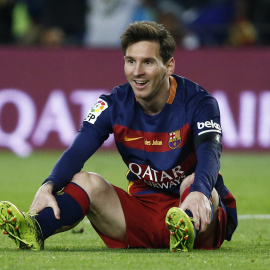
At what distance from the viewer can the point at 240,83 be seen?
13930mm

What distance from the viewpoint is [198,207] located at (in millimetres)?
5012

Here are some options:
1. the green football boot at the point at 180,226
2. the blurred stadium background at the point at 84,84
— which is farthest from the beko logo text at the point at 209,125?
the blurred stadium background at the point at 84,84

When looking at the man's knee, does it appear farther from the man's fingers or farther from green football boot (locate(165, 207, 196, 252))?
green football boot (locate(165, 207, 196, 252))

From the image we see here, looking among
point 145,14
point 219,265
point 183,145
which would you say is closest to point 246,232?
point 183,145

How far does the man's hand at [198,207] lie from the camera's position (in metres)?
5.00

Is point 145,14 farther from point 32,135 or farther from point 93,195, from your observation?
point 93,195

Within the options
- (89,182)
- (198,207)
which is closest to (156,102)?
(89,182)

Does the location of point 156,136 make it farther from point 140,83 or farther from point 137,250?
point 137,250

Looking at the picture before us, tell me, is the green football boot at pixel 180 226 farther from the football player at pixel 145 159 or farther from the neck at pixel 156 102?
the neck at pixel 156 102

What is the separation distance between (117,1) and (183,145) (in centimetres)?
1057

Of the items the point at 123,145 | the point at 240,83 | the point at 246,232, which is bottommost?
the point at 246,232

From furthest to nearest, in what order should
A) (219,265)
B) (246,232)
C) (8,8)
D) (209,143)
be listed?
(8,8)
(246,232)
(209,143)
(219,265)

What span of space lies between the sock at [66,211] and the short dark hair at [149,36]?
99 cm

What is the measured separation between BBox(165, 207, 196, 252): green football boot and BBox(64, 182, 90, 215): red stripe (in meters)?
0.60
